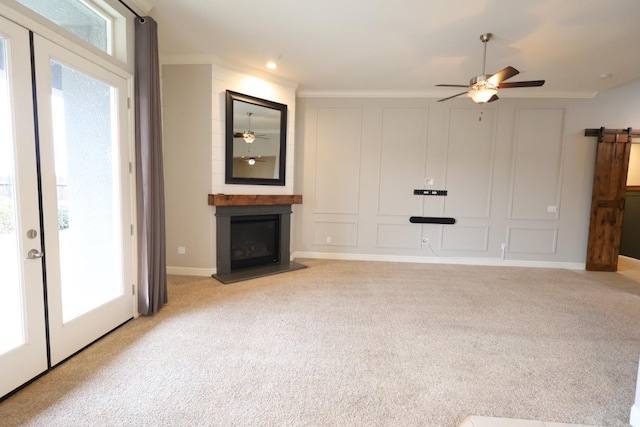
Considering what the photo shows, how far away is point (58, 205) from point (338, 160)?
397cm

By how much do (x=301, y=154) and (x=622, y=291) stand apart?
512 cm

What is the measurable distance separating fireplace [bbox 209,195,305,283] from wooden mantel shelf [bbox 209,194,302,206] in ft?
0.05

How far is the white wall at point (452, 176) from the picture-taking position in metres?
4.95

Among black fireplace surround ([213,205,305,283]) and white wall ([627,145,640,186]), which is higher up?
white wall ([627,145,640,186])

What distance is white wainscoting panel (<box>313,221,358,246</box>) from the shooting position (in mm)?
5324

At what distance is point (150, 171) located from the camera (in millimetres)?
2756

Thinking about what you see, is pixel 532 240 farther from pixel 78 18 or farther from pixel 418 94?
pixel 78 18

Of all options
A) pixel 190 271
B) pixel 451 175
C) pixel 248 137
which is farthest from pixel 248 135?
pixel 451 175

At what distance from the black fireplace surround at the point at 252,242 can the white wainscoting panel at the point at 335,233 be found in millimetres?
711

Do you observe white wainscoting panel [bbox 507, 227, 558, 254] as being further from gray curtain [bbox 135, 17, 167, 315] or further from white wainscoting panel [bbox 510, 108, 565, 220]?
gray curtain [bbox 135, 17, 167, 315]

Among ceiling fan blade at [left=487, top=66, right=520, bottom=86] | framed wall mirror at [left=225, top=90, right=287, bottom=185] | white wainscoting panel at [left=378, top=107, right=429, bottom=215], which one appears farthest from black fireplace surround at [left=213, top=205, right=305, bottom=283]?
ceiling fan blade at [left=487, top=66, right=520, bottom=86]

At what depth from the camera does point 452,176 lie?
16.8 feet

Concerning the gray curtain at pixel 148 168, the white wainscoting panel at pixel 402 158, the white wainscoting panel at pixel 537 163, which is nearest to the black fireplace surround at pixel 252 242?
the gray curtain at pixel 148 168

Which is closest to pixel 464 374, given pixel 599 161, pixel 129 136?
pixel 129 136
